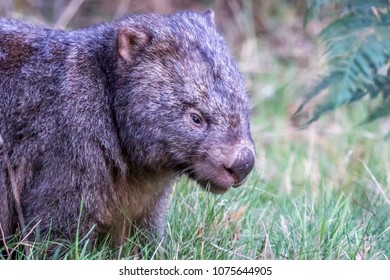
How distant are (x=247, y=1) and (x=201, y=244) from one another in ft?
21.1

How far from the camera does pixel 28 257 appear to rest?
549 cm

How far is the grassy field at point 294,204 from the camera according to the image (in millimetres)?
5826

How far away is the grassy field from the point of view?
5826mm

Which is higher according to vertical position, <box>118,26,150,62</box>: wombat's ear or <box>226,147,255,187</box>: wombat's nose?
<box>118,26,150,62</box>: wombat's ear

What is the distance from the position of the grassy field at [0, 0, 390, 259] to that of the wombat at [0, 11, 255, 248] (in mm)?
304

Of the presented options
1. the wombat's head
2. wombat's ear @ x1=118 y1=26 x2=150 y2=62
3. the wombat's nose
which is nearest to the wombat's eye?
the wombat's head

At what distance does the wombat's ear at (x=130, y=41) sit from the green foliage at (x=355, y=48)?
123 centimetres

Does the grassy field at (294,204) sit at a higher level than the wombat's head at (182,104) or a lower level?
lower

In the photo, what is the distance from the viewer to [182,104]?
218 inches

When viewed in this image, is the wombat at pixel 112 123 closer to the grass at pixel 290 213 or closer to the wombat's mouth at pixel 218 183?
the wombat's mouth at pixel 218 183

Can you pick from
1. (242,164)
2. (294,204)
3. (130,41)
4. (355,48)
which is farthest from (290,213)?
(130,41)

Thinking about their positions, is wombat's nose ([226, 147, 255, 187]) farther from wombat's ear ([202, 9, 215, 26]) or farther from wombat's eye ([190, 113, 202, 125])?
wombat's ear ([202, 9, 215, 26])

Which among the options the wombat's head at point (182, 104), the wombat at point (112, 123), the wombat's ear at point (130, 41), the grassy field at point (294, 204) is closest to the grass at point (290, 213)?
the grassy field at point (294, 204)
